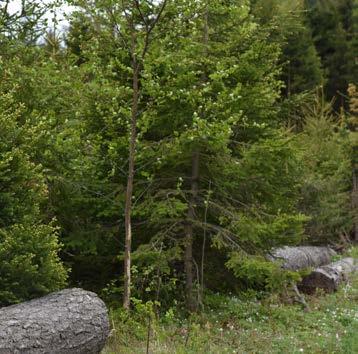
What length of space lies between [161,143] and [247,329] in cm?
312

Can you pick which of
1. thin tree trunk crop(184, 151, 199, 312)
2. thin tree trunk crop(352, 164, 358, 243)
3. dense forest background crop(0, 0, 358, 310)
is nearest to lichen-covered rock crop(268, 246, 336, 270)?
dense forest background crop(0, 0, 358, 310)

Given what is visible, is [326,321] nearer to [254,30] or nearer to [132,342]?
[132,342]

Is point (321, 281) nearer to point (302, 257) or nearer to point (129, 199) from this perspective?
point (302, 257)

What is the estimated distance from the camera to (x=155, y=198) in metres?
9.77

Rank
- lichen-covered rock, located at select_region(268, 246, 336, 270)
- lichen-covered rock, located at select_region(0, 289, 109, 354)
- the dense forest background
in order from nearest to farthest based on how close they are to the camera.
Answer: lichen-covered rock, located at select_region(0, 289, 109, 354) → the dense forest background → lichen-covered rock, located at select_region(268, 246, 336, 270)

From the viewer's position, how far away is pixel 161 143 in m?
8.97

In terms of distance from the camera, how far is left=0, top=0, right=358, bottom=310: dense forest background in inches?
329

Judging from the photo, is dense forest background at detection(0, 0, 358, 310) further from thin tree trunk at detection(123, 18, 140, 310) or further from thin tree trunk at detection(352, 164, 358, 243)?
thin tree trunk at detection(352, 164, 358, 243)

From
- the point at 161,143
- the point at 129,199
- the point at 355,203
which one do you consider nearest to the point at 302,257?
the point at 161,143

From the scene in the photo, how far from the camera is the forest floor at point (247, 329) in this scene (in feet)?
24.2

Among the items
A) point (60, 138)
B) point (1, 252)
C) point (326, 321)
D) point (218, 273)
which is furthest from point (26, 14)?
point (326, 321)

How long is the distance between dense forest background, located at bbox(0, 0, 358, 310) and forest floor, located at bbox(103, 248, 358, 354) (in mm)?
537

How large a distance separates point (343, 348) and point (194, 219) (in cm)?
331

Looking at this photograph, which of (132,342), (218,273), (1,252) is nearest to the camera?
(1,252)
